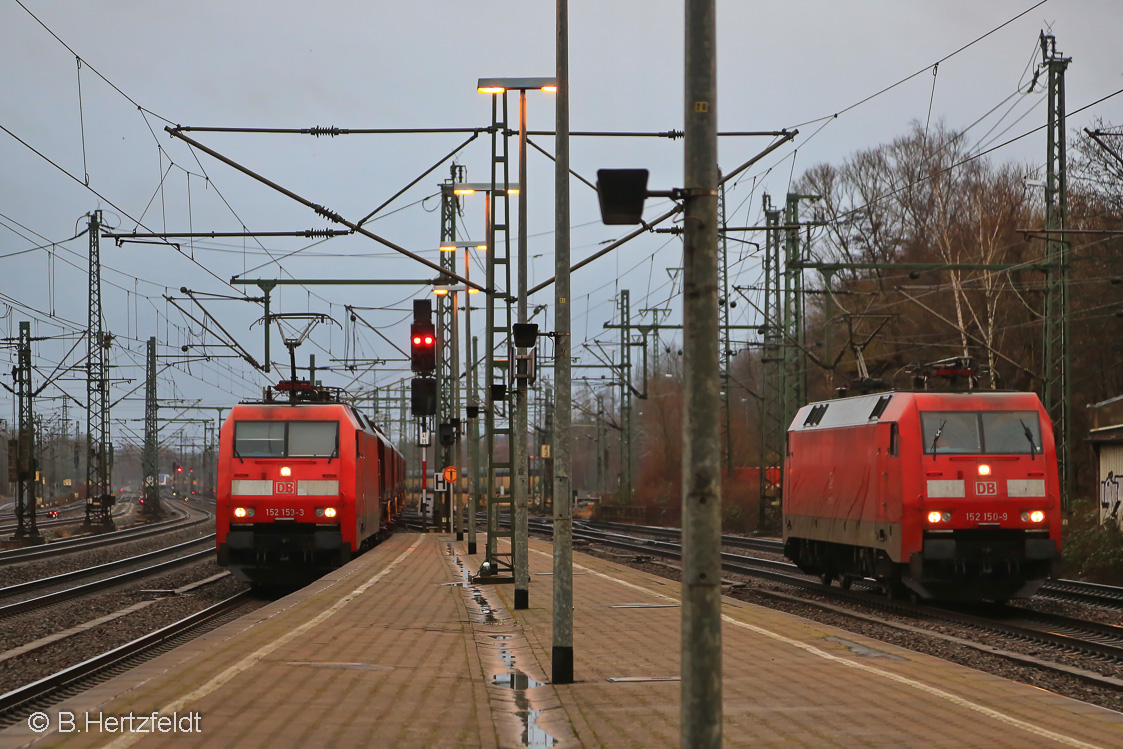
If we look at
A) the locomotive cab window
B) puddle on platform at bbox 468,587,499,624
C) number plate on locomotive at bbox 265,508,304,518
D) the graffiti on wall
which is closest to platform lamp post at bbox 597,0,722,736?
puddle on platform at bbox 468,587,499,624

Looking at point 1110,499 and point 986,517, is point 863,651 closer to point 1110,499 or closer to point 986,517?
point 986,517

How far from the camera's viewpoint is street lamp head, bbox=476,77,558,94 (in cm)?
1587

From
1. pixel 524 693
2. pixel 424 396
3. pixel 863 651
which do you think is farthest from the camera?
pixel 424 396

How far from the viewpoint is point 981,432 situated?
58.5 feet

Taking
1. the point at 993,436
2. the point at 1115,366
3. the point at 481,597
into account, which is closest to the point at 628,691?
the point at 481,597

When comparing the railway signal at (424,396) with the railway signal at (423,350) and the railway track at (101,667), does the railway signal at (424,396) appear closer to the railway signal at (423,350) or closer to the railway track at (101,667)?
the railway signal at (423,350)

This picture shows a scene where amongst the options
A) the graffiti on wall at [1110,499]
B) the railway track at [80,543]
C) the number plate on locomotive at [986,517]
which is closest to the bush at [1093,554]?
the graffiti on wall at [1110,499]

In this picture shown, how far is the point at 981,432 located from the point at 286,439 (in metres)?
12.0

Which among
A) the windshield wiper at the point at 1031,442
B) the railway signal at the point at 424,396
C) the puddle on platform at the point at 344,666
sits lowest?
the puddle on platform at the point at 344,666

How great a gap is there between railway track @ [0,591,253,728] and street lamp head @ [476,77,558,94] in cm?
859

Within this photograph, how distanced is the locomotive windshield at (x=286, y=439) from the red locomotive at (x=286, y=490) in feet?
0.06

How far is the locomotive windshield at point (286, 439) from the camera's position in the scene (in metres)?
21.6

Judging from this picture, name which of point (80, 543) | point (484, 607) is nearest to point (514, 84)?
point (484, 607)

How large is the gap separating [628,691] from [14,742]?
454 cm
